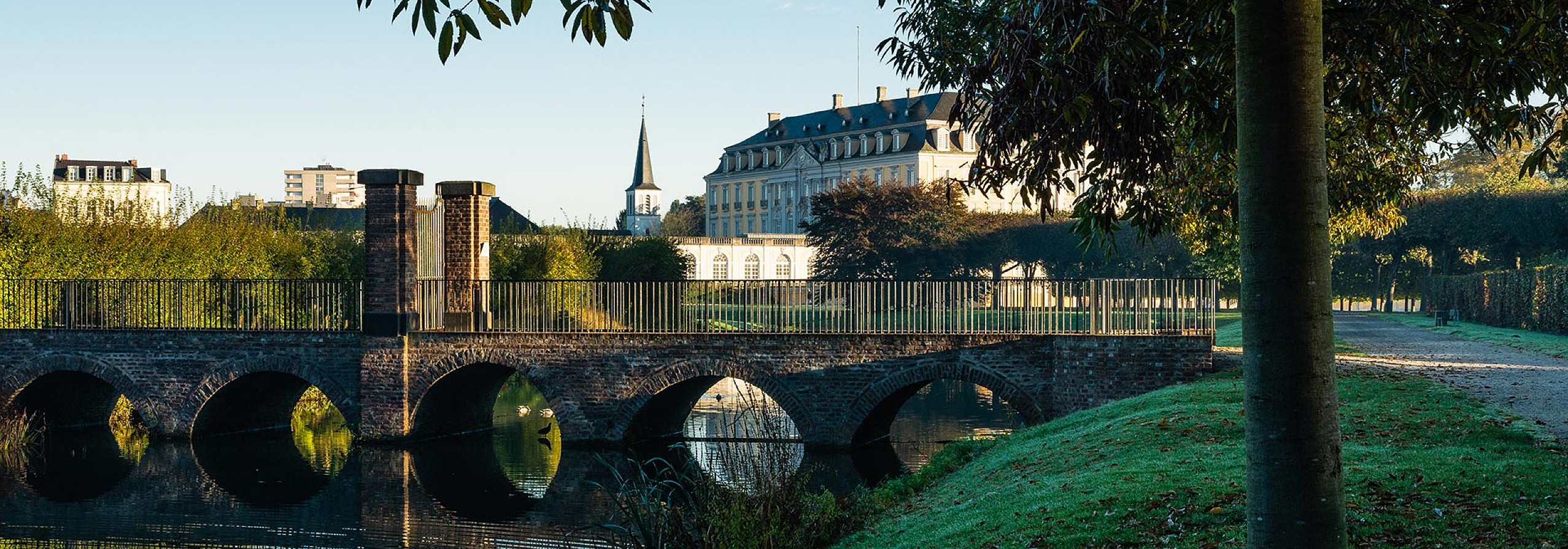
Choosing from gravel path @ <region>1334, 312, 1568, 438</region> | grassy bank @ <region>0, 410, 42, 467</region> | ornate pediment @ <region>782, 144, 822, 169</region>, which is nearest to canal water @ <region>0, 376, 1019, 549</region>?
grassy bank @ <region>0, 410, 42, 467</region>

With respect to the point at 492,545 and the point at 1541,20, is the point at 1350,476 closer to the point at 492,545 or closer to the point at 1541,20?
the point at 1541,20

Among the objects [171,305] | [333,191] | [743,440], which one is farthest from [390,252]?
[333,191]

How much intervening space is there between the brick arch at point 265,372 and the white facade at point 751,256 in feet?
192

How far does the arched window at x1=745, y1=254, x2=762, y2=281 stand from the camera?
86625 millimetres

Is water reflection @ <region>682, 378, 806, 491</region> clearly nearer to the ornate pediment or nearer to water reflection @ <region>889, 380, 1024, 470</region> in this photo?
water reflection @ <region>889, 380, 1024, 470</region>

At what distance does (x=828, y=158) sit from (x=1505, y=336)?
7711 centimetres

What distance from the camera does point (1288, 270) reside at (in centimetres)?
492

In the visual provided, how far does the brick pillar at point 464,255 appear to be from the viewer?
2441 cm

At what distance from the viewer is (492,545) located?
15.4 m

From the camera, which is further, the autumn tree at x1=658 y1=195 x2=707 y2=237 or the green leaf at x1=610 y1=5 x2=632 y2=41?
the autumn tree at x1=658 y1=195 x2=707 y2=237

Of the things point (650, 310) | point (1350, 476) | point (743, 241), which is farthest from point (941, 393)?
point (743, 241)

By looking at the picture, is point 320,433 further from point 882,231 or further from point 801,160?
point 801,160

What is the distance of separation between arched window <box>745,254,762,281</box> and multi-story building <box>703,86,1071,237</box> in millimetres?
10139

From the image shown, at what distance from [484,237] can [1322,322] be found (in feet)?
69.5
